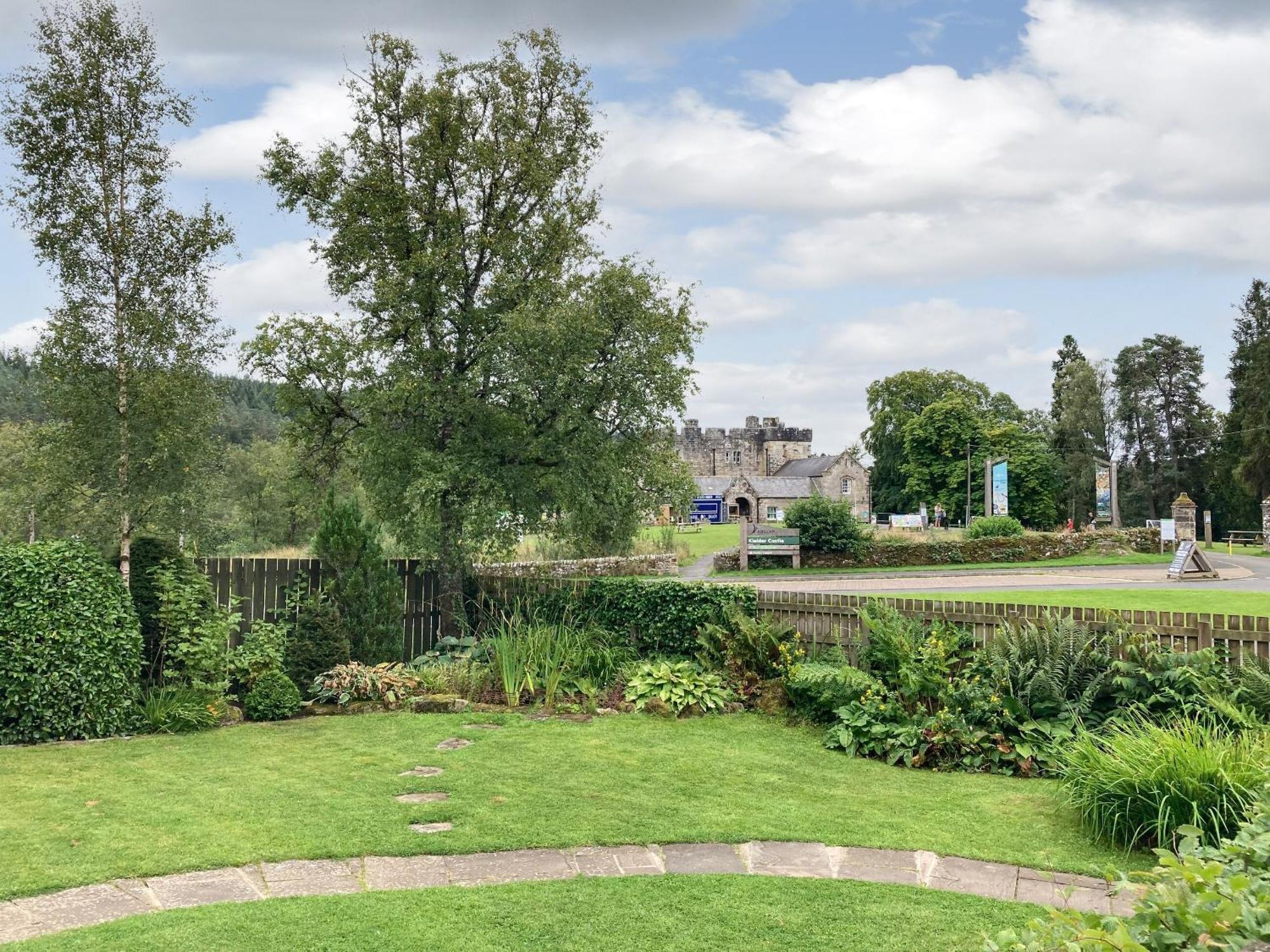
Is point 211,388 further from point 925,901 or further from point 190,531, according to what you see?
point 925,901

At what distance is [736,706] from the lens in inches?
388

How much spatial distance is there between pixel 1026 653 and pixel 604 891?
196 inches

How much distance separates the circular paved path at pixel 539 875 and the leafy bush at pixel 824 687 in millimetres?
3054

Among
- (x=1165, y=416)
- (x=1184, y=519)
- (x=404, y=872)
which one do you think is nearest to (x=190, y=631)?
(x=404, y=872)

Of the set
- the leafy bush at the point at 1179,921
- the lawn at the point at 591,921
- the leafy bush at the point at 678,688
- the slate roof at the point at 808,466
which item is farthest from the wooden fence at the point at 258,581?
the slate roof at the point at 808,466

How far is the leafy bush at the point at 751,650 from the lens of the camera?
10.0 meters

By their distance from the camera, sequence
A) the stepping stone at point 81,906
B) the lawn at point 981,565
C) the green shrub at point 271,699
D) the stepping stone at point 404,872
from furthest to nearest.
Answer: the lawn at point 981,565 < the green shrub at point 271,699 < the stepping stone at point 404,872 < the stepping stone at point 81,906

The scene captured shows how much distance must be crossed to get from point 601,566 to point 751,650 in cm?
1555

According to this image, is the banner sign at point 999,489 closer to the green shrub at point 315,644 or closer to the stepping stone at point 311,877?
the green shrub at point 315,644

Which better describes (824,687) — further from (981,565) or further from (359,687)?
(981,565)

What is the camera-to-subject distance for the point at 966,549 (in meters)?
31.7

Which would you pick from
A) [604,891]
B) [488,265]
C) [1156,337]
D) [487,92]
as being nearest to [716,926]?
[604,891]

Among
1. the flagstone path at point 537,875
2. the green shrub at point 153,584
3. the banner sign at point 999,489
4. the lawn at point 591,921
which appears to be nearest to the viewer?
the lawn at point 591,921

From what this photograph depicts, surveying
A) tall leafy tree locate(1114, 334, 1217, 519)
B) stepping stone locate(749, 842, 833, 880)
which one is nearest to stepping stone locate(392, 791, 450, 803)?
stepping stone locate(749, 842, 833, 880)
